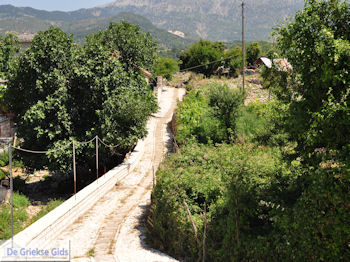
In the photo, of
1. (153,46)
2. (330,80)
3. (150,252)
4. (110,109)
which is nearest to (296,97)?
(330,80)

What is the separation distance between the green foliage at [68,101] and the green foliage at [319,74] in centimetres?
971

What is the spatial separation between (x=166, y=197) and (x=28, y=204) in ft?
28.5

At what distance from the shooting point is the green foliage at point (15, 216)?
10719 mm

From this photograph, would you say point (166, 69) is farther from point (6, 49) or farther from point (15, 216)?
point (15, 216)

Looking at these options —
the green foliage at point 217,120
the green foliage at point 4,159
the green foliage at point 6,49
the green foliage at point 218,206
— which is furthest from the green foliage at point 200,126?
the green foliage at point 6,49

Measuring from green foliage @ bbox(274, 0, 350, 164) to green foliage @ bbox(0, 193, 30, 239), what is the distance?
8.96 meters

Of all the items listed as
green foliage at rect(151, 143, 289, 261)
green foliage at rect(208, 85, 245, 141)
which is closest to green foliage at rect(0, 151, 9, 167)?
green foliage at rect(208, 85, 245, 141)

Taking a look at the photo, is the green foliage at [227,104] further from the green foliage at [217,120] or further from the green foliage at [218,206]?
the green foliage at [218,206]

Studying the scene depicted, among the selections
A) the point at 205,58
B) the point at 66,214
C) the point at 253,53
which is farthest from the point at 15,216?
the point at 253,53

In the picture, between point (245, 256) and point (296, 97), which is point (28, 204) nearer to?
point (245, 256)

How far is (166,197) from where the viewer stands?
834 cm

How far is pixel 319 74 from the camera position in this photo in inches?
236

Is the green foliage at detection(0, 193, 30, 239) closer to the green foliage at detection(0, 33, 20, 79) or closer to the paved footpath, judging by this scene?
the paved footpath

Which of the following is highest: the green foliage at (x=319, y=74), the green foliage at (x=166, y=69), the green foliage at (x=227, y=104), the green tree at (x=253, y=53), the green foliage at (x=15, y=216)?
the green tree at (x=253, y=53)
